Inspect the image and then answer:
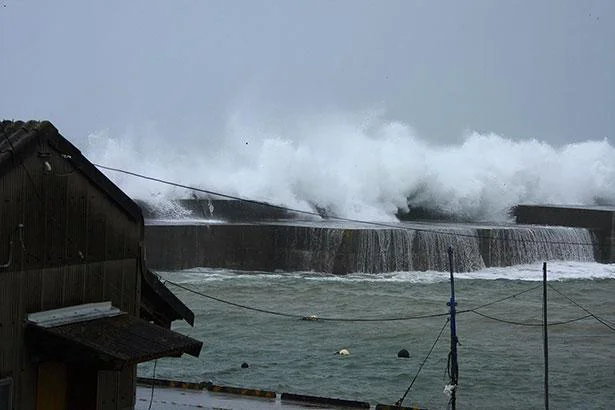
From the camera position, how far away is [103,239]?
5.34 metres

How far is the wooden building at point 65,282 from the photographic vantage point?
185 inches

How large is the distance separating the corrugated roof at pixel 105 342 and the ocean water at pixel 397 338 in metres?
6.36

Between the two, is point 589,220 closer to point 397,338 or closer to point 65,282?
point 397,338

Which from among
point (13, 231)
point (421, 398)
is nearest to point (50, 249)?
point (13, 231)

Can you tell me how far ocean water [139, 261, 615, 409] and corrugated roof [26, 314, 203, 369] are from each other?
6.36 meters

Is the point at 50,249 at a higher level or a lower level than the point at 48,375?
higher

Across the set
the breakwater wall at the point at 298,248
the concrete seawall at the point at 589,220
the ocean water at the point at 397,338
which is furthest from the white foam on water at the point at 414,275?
the concrete seawall at the point at 589,220

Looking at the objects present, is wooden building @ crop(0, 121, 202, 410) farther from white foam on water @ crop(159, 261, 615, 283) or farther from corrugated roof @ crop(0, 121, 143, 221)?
white foam on water @ crop(159, 261, 615, 283)

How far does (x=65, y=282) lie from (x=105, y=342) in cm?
37

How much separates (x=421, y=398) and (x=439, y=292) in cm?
951

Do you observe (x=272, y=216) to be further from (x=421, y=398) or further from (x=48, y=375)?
(x=48, y=375)

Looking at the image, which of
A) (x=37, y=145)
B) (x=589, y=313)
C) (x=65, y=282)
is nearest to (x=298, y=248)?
(x=589, y=313)

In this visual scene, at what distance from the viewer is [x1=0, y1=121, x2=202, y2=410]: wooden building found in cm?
469

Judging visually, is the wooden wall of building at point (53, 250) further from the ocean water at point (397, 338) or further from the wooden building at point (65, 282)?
the ocean water at point (397, 338)
